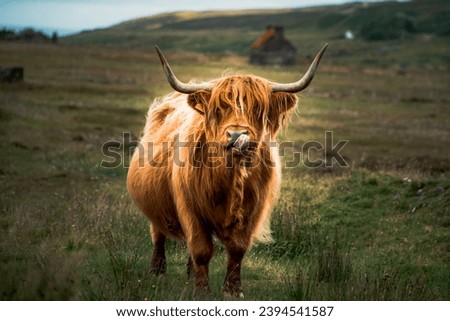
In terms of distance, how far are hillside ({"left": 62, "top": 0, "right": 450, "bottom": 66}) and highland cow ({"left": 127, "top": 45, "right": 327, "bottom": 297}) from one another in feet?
185

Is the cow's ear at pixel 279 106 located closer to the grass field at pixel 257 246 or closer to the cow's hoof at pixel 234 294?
the grass field at pixel 257 246

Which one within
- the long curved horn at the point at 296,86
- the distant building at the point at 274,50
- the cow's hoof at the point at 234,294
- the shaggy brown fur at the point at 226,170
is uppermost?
the long curved horn at the point at 296,86

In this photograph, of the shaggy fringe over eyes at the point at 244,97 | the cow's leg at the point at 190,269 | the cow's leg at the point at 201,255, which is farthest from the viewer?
the cow's leg at the point at 190,269

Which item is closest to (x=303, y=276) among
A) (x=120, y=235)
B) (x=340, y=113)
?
(x=120, y=235)

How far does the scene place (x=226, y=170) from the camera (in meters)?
5.83

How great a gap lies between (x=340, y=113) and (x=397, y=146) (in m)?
11.1

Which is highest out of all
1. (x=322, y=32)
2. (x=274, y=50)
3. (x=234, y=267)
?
(x=234, y=267)

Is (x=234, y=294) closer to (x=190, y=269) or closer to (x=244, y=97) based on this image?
(x=190, y=269)

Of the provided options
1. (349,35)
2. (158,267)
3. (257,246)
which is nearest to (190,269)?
(158,267)

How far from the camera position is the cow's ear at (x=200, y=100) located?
589 centimetres

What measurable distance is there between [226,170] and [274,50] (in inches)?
2837

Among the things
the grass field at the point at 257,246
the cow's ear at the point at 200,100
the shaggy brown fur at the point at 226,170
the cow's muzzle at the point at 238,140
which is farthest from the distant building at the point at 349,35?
the cow's muzzle at the point at 238,140

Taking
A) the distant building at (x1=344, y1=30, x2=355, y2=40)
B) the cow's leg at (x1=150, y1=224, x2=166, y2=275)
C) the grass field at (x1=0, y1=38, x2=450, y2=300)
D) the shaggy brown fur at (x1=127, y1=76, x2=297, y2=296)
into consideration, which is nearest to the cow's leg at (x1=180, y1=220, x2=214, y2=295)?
the shaggy brown fur at (x1=127, y1=76, x2=297, y2=296)

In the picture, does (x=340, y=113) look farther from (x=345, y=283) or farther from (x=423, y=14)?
(x=423, y=14)
